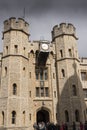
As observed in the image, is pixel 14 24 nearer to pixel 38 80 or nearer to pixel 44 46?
pixel 44 46

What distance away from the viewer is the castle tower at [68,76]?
27.5 meters

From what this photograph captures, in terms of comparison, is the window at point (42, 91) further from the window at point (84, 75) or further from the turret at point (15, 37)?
the window at point (84, 75)

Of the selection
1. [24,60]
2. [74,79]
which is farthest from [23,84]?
[74,79]

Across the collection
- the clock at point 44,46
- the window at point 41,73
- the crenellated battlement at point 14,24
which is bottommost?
the window at point 41,73

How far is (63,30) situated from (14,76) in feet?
38.1

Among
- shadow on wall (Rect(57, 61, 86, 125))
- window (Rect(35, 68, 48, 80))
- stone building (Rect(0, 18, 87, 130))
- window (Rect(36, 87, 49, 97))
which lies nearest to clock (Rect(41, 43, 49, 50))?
stone building (Rect(0, 18, 87, 130))

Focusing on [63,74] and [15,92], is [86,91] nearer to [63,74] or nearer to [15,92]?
[63,74]

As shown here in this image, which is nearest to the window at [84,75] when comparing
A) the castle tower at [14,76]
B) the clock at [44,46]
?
the clock at [44,46]

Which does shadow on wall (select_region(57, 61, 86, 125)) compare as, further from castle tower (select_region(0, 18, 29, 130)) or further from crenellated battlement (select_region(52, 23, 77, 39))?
crenellated battlement (select_region(52, 23, 77, 39))

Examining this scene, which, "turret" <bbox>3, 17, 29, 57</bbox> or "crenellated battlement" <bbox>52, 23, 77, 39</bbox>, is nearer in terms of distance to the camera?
"turret" <bbox>3, 17, 29, 57</bbox>

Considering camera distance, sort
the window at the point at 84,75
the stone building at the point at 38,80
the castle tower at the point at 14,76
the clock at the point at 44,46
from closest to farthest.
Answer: the castle tower at the point at 14,76 < the stone building at the point at 38,80 < the clock at the point at 44,46 < the window at the point at 84,75

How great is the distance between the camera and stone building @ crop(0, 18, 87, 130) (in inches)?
1007

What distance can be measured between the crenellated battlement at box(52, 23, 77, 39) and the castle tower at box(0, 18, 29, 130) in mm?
4892

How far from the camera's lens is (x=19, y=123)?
24.5 meters
